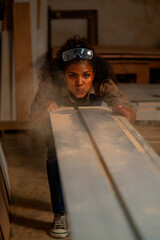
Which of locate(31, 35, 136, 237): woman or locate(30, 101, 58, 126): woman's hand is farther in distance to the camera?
locate(30, 101, 58, 126): woman's hand

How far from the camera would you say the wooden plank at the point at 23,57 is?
367 centimetres

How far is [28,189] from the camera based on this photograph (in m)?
2.53

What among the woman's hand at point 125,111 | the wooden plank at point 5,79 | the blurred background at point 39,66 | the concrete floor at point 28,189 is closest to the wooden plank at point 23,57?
the blurred background at point 39,66

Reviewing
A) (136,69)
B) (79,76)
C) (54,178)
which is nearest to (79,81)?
(79,76)

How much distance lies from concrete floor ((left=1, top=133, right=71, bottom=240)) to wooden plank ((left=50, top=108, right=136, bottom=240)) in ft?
2.97

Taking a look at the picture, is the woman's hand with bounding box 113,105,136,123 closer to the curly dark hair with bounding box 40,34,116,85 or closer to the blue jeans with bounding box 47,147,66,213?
the curly dark hair with bounding box 40,34,116,85

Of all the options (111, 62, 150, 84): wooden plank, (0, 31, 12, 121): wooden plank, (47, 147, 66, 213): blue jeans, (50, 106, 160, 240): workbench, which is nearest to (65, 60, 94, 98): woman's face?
(50, 106, 160, 240): workbench

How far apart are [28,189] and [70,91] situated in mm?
1038

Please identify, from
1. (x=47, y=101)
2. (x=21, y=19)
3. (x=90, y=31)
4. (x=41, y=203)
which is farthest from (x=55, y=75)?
(x=90, y=31)

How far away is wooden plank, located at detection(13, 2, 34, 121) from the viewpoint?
3.67 m

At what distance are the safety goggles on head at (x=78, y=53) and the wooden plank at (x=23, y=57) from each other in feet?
6.81

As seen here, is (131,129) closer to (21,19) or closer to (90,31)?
(21,19)

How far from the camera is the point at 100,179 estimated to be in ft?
3.21

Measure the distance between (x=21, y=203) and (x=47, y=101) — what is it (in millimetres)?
882
